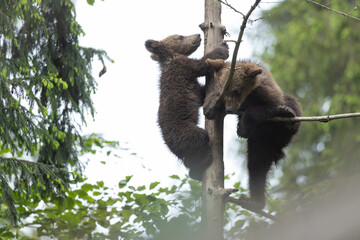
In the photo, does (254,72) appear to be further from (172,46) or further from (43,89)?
(43,89)

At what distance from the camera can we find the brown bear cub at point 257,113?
12.9ft

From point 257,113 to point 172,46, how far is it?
2.07 meters

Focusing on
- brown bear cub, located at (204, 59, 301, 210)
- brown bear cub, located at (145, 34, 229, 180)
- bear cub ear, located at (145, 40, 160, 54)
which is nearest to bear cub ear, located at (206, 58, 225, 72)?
brown bear cub, located at (204, 59, 301, 210)

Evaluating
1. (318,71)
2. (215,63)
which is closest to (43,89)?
(215,63)

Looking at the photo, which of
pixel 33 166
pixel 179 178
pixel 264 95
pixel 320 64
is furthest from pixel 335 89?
pixel 33 166

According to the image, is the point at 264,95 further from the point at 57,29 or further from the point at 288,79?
the point at 288,79

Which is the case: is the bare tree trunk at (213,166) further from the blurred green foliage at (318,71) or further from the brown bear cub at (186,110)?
the blurred green foliage at (318,71)

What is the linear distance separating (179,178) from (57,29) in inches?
101

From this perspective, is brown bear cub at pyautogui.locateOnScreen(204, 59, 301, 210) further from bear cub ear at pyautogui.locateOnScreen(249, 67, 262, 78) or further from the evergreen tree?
the evergreen tree

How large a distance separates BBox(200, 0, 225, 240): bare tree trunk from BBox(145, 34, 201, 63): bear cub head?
1030 mm

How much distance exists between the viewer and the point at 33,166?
497 centimetres

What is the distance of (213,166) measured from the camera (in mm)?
3824

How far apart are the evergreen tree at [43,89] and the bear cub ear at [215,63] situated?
5.46 feet

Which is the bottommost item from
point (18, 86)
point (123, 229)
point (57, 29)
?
point (123, 229)
